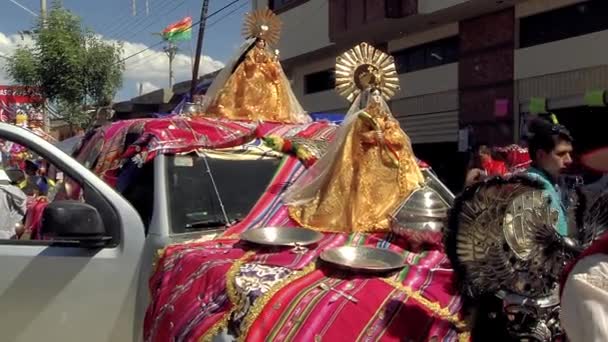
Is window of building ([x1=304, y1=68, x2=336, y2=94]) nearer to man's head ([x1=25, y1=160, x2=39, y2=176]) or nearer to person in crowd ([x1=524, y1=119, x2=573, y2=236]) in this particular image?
man's head ([x1=25, y1=160, x2=39, y2=176])

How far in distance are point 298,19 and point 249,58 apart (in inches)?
546

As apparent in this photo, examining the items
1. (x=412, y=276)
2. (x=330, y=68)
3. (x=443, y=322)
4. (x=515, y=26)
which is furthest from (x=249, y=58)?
(x=330, y=68)

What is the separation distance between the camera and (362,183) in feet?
11.4

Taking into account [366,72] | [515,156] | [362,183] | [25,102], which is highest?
[25,102]

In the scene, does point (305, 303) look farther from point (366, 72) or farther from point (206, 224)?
point (366, 72)

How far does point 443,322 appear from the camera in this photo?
2154mm

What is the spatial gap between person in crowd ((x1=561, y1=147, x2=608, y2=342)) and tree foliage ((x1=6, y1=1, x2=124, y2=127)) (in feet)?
51.1

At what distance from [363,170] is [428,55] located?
12167 mm

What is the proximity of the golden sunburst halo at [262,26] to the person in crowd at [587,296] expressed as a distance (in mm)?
3884

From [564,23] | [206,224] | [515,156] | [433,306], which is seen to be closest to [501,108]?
[564,23]

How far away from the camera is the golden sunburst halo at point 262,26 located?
201 inches

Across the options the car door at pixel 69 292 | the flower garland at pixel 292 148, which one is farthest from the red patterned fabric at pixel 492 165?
the car door at pixel 69 292

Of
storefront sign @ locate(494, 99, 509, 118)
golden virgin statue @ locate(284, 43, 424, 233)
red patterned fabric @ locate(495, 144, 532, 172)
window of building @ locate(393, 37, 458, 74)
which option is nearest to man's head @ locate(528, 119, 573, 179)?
golden virgin statue @ locate(284, 43, 424, 233)

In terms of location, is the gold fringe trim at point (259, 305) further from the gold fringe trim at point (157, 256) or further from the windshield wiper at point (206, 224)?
the windshield wiper at point (206, 224)
